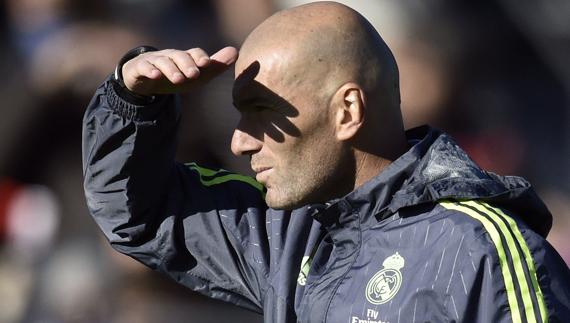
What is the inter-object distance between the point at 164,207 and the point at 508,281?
1339 millimetres

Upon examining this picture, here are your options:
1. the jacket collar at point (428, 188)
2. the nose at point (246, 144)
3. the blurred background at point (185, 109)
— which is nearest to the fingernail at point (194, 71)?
the nose at point (246, 144)

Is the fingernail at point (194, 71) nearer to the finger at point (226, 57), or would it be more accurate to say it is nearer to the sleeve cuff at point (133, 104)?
the finger at point (226, 57)

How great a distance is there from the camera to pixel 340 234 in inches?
137

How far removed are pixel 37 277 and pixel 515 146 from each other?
85.5 inches

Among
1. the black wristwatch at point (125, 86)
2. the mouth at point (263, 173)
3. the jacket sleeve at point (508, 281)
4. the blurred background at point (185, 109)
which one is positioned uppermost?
the black wristwatch at point (125, 86)

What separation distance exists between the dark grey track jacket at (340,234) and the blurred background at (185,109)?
1313 mm

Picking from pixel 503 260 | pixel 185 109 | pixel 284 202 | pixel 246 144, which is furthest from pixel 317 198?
pixel 185 109

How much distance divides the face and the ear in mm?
34

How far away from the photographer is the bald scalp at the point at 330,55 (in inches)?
139

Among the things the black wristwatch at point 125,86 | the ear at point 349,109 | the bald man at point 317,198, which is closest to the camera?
the bald man at point 317,198

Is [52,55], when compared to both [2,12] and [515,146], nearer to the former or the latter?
[2,12]

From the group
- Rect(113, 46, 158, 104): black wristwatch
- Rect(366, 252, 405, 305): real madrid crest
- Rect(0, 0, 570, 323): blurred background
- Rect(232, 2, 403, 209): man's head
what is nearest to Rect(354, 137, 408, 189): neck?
Rect(232, 2, 403, 209): man's head

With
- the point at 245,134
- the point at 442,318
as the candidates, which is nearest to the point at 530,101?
the point at 245,134

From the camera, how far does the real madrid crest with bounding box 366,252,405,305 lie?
3.21 m
